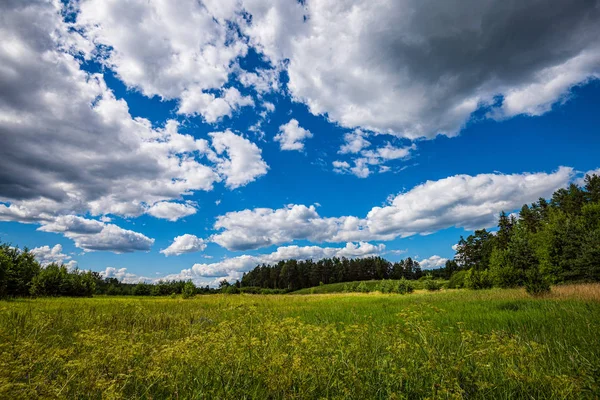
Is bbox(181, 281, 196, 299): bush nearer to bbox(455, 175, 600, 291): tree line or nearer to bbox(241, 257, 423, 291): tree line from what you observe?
bbox(455, 175, 600, 291): tree line

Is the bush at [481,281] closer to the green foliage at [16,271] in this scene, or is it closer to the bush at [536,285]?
the bush at [536,285]

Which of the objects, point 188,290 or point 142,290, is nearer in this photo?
point 188,290

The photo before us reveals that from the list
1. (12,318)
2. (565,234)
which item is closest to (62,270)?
(12,318)

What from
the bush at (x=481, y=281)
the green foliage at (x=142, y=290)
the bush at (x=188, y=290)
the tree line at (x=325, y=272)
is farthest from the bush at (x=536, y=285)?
the tree line at (x=325, y=272)

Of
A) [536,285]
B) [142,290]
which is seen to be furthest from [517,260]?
[142,290]

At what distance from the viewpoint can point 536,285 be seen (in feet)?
50.5

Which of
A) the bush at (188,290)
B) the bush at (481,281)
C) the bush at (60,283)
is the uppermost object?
the bush at (60,283)

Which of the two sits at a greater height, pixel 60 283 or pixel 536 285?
pixel 60 283

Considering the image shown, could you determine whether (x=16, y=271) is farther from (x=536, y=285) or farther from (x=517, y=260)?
(x=517, y=260)

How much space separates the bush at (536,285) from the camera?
1518 cm

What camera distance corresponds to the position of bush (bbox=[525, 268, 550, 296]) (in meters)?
15.2

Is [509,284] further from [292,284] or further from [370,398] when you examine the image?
[292,284]

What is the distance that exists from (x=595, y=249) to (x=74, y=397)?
1734 inches

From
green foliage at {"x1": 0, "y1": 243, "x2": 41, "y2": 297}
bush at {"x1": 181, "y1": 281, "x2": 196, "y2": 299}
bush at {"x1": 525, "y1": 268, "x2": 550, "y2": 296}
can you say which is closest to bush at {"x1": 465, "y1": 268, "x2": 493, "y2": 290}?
bush at {"x1": 525, "y1": 268, "x2": 550, "y2": 296}
